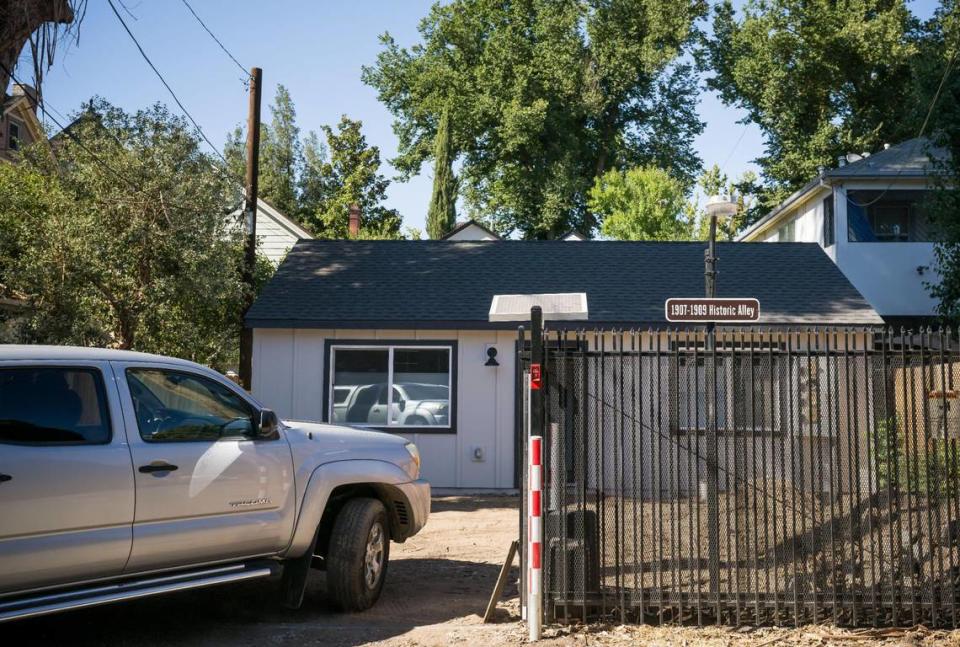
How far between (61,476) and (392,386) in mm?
9323

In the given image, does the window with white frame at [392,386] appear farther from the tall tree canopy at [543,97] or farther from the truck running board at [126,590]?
the tall tree canopy at [543,97]

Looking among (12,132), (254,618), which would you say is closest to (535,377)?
(254,618)

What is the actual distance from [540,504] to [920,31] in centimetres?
3557

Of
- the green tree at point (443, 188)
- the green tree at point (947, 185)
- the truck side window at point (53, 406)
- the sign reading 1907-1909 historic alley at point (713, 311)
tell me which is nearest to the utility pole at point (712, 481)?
the sign reading 1907-1909 historic alley at point (713, 311)

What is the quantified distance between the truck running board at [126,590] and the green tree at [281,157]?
4827 centimetres

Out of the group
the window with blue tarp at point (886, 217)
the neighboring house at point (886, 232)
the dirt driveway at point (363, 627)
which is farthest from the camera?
the window with blue tarp at point (886, 217)

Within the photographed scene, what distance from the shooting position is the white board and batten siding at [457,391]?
46.8ft

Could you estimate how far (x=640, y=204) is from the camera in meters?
36.8

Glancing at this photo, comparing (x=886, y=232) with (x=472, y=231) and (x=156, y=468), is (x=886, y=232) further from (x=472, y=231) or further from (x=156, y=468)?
(x=156, y=468)

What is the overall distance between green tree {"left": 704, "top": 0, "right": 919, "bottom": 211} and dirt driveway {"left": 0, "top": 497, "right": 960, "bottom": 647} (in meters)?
30.7

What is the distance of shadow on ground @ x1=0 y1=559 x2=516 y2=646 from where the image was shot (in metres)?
6.20

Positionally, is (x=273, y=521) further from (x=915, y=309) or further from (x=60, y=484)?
(x=915, y=309)

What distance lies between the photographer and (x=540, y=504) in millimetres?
6312

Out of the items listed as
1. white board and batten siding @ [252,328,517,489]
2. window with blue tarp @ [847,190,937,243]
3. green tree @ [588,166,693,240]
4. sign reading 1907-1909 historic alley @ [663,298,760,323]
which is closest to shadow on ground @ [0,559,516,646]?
sign reading 1907-1909 historic alley @ [663,298,760,323]
